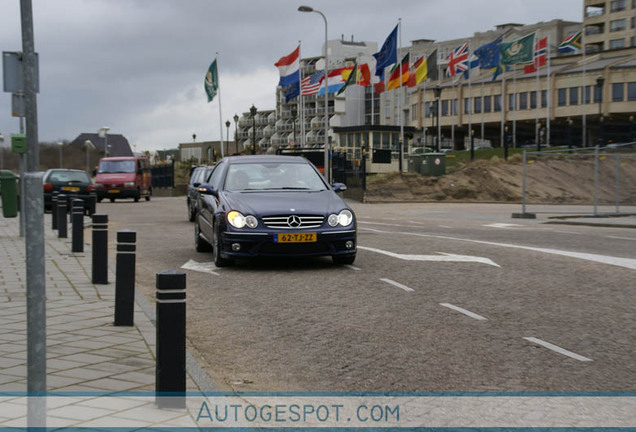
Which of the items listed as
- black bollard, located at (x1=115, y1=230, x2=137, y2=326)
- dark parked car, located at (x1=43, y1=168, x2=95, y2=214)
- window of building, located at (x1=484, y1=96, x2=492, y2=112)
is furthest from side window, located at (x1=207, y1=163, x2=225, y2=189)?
window of building, located at (x1=484, y1=96, x2=492, y2=112)

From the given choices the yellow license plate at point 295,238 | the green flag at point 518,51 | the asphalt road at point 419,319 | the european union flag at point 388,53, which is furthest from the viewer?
the green flag at point 518,51

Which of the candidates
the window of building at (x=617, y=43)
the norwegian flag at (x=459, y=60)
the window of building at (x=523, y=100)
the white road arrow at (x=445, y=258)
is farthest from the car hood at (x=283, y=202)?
the window of building at (x=617, y=43)

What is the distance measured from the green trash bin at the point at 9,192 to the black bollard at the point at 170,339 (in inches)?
790

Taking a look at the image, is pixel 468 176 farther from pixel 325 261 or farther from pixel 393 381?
pixel 393 381

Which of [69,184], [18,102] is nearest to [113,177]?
[69,184]

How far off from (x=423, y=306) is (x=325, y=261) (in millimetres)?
4175

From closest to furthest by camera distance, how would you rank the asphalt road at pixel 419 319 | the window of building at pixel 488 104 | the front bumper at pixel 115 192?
the asphalt road at pixel 419 319 < the front bumper at pixel 115 192 < the window of building at pixel 488 104

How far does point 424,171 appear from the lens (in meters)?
41.6

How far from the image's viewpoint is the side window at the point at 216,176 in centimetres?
1269

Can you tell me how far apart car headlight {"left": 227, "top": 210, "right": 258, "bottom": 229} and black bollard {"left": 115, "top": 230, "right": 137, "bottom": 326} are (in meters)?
3.58

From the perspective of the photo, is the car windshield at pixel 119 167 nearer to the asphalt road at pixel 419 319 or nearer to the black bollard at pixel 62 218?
the black bollard at pixel 62 218

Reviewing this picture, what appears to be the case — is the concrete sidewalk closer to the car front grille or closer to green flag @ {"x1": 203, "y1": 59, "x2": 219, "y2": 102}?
the car front grille

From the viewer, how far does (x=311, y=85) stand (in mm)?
49625

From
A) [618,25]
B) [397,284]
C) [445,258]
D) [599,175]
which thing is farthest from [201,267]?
[618,25]
